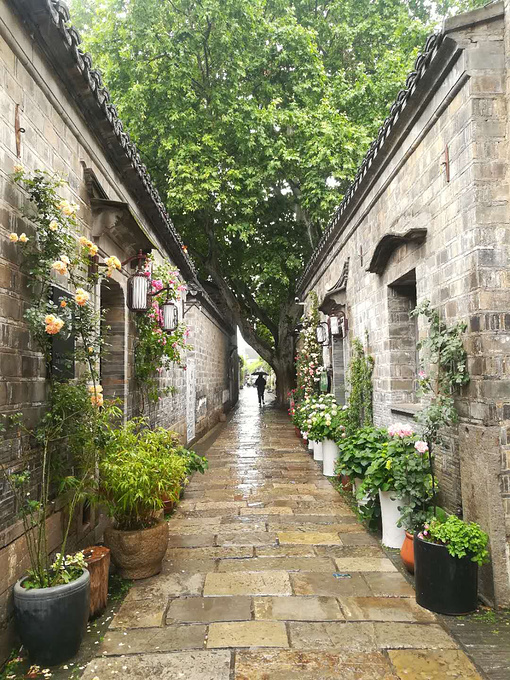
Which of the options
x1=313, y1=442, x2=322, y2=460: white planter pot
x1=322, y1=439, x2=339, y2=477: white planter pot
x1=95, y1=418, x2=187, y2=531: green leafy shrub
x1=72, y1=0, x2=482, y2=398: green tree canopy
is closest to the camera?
x1=95, y1=418, x2=187, y2=531: green leafy shrub

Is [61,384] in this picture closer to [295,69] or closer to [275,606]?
[275,606]

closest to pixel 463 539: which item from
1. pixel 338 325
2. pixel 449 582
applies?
pixel 449 582

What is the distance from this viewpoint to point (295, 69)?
1420 centimetres

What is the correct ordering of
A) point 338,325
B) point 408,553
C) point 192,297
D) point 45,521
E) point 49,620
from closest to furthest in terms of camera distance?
1. point 49,620
2. point 45,521
3. point 408,553
4. point 338,325
5. point 192,297

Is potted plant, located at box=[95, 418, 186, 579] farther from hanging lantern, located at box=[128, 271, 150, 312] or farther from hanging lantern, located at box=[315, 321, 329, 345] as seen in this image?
hanging lantern, located at box=[315, 321, 329, 345]

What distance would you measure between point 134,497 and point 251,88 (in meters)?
13.3

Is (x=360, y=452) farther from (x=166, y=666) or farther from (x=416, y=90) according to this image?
(x=416, y=90)

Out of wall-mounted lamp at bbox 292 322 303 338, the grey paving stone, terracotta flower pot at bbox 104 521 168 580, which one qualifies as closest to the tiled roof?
terracotta flower pot at bbox 104 521 168 580

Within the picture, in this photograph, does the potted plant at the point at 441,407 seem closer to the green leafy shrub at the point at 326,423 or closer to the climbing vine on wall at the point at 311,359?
the green leafy shrub at the point at 326,423

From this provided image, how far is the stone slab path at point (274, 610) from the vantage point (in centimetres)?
290

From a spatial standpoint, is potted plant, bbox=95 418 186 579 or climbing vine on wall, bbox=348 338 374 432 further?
climbing vine on wall, bbox=348 338 374 432

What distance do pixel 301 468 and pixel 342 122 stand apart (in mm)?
9360

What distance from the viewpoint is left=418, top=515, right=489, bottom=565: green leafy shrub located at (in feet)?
11.3

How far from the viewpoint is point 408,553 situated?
13.7 feet
